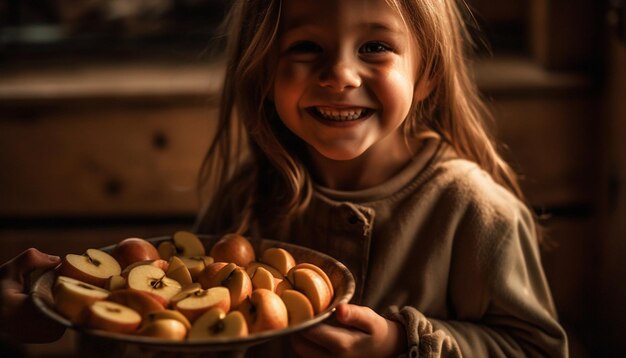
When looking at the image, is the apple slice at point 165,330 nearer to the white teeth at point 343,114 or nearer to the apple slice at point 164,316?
the apple slice at point 164,316

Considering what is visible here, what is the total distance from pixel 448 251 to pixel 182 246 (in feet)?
1.06

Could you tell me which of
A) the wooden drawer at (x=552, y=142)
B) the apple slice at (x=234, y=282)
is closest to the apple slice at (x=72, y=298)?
the apple slice at (x=234, y=282)

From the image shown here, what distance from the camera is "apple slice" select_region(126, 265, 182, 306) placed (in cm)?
77

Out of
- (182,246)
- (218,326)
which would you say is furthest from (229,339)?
(182,246)

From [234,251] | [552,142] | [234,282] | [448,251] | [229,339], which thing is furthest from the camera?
[552,142]

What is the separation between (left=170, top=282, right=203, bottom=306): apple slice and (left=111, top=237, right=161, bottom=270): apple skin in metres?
0.09

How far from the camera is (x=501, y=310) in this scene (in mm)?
979

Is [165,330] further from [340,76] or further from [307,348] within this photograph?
[340,76]

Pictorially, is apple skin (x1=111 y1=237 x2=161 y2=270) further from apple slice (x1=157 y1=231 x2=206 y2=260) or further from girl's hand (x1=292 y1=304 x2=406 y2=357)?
girl's hand (x1=292 y1=304 x2=406 y2=357)

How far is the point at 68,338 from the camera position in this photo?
1832 millimetres

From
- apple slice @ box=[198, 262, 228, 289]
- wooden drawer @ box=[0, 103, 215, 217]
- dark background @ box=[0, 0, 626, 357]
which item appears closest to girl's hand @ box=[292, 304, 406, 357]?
apple slice @ box=[198, 262, 228, 289]

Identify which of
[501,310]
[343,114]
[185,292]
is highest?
[343,114]

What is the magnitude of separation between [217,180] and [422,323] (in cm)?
41

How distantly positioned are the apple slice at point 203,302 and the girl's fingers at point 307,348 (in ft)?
0.33
